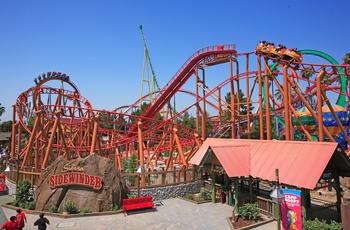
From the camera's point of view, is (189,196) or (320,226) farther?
(189,196)

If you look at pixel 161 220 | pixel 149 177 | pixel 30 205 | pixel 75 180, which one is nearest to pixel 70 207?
pixel 75 180

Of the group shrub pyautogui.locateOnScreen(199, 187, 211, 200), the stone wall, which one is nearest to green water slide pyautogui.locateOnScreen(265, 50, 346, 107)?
the stone wall

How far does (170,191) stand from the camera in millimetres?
17500

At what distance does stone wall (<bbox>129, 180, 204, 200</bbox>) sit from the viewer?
16.5 m

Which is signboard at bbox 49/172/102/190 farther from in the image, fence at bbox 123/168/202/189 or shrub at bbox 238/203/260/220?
shrub at bbox 238/203/260/220

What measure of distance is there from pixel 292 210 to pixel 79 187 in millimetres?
10170

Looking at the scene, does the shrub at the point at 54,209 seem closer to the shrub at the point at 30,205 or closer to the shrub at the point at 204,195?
the shrub at the point at 30,205

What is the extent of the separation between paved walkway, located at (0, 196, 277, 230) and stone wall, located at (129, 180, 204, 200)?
138 cm

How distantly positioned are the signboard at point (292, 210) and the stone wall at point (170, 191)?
825cm

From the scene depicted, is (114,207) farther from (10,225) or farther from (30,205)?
(10,225)

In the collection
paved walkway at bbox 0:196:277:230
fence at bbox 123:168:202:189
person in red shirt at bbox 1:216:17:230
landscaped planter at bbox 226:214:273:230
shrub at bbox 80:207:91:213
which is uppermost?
fence at bbox 123:168:202:189

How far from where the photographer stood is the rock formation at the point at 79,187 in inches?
551

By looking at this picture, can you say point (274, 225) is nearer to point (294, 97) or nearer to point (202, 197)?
point (202, 197)

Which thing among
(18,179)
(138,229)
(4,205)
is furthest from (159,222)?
(18,179)
